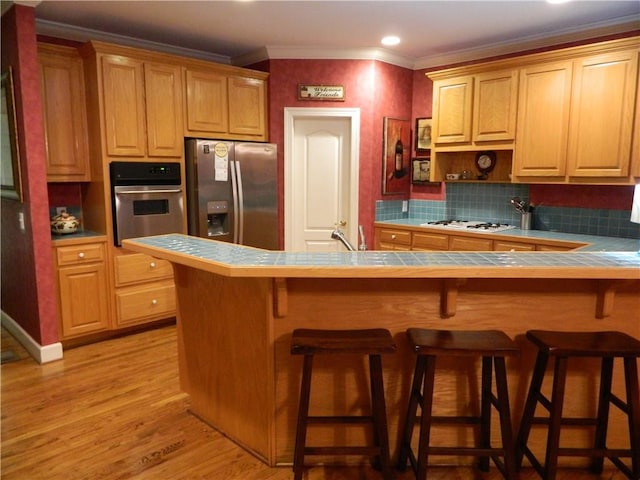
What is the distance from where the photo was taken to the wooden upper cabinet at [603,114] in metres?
3.48

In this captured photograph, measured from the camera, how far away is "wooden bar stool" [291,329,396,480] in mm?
1898

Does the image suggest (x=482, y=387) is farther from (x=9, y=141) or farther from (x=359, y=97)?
(x=9, y=141)

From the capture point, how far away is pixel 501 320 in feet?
7.04

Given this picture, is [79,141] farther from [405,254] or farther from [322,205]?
[405,254]

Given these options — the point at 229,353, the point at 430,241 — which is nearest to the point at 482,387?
the point at 229,353

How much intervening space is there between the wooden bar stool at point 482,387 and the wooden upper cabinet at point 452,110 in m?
2.84

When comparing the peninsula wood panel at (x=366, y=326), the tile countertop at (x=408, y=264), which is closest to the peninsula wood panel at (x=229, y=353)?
the peninsula wood panel at (x=366, y=326)

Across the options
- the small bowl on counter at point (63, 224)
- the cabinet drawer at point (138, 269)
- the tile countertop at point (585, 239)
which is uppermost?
the small bowl on counter at point (63, 224)

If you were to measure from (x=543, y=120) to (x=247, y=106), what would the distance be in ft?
8.66

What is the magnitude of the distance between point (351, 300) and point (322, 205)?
2.88m

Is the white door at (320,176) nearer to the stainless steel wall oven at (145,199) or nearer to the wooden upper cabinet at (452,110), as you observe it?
the wooden upper cabinet at (452,110)

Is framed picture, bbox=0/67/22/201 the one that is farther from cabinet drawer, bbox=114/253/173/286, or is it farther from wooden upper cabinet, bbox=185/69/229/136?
wooden upper cabinet, bbox=185/69/229/136

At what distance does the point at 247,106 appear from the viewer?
14.9 feet

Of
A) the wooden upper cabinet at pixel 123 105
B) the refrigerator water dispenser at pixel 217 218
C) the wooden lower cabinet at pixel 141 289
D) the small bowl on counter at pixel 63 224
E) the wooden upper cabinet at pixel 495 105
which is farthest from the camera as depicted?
the refrigerator water dispenser at pixel 217 218
